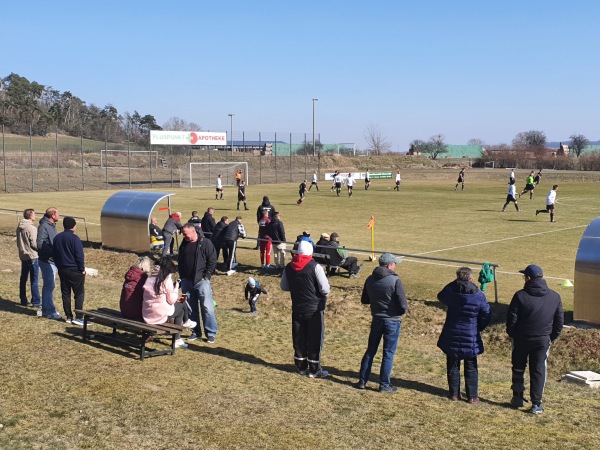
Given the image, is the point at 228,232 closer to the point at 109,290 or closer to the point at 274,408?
the point at 109,290

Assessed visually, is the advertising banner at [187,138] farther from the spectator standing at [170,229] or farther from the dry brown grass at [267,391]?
the dry brown grass at [267,391]

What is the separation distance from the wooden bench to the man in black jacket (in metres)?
4.47

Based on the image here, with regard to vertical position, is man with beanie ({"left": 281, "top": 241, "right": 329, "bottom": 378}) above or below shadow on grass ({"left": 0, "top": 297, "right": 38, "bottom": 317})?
above

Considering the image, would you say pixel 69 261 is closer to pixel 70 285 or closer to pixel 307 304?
pixel 70 285

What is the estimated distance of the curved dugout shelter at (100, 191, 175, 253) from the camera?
69.4 ft

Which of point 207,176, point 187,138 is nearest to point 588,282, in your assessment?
point 207,176

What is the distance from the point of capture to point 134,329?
31.7ft

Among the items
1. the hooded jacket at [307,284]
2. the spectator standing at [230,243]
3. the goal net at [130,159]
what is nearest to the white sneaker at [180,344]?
the hooded jacket at [307,284]

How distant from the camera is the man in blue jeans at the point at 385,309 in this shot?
8484 mm

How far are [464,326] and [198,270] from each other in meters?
4.13

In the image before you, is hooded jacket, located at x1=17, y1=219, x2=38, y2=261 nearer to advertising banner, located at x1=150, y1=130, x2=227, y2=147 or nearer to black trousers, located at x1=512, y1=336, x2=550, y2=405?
black trousers, located at x1=512, y1=336, x2=550, y2=405

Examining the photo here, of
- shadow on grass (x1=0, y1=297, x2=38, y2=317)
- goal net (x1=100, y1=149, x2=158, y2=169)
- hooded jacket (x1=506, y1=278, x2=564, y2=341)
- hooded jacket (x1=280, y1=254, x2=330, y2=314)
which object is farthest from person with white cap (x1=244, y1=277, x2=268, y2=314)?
goal net (x1=100, y1=149, x2=158, y2=169)

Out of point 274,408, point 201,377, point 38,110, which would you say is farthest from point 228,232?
point 38,110

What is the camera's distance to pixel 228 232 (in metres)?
18.2
